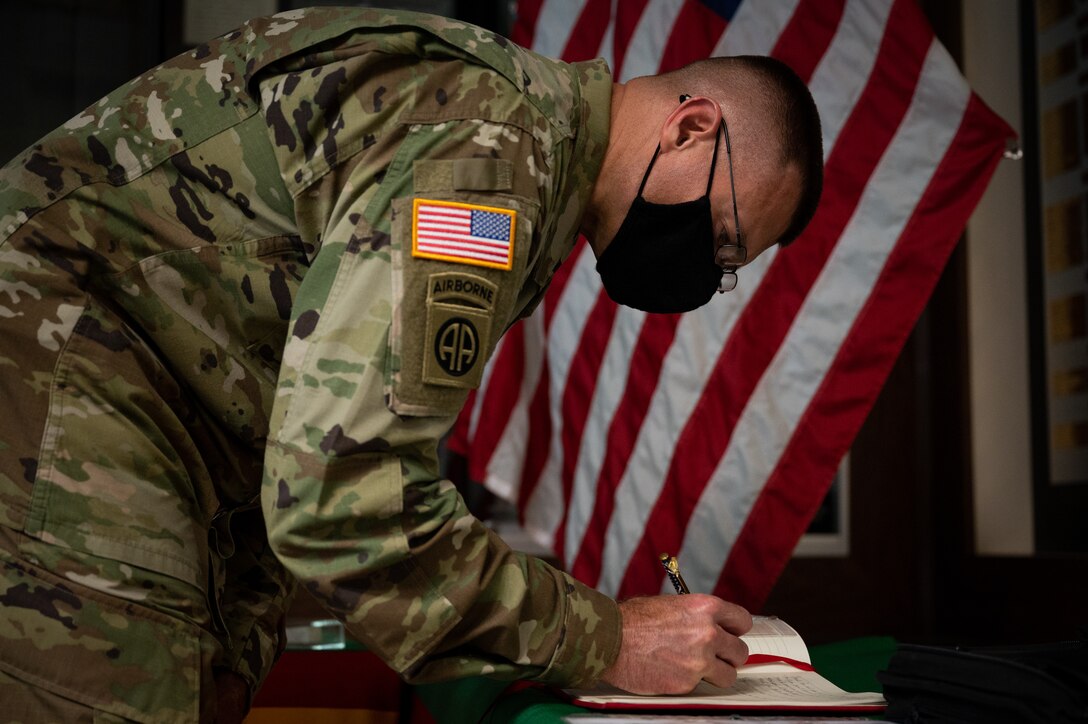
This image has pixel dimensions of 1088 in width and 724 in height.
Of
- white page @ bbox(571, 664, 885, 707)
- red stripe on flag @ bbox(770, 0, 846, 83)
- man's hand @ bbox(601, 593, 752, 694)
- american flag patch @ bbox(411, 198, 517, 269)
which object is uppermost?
red stripe on flag @ bbox(770, 0, 846, 83)

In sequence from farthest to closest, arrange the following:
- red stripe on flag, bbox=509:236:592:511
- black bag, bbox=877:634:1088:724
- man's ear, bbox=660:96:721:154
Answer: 1. red stripe on flag, bbox=509:236:592:511
2. man's ear, bbox=660:96:721:154
3. black bag, bbox=877:634:1088:724

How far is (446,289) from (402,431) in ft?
0.35

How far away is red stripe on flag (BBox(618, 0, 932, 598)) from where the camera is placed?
1.75 metres

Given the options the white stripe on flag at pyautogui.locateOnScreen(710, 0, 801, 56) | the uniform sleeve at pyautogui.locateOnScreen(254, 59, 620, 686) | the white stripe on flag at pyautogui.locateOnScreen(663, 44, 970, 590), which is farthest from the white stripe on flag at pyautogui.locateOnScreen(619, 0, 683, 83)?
the uniform sleeve at pyautogui.locateOnScreen(254, 59, 620, 686)

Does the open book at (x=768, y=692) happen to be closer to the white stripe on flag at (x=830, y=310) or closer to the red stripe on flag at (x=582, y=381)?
the white stripe on flag at (x=830, y=310)

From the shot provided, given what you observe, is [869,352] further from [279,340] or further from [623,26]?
[279,340]

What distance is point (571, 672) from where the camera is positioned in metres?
0.81

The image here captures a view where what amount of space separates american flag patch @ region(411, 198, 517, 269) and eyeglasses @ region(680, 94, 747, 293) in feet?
1.01

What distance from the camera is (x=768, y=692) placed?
838 mm

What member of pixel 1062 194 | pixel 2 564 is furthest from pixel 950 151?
pixel 2 564

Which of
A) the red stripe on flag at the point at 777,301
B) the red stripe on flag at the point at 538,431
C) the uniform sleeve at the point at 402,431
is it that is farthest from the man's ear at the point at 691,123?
the red stripe on flag at the point at 538,431

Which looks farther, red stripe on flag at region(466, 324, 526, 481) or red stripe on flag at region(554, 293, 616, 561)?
red stripe on flag at region(466, 324, 526, 481)

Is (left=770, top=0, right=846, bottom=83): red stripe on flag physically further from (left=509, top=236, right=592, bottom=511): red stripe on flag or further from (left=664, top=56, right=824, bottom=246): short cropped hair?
(left=664, top=56, right=824, bottom=246): short cropped hair

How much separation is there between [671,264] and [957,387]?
1.60m
